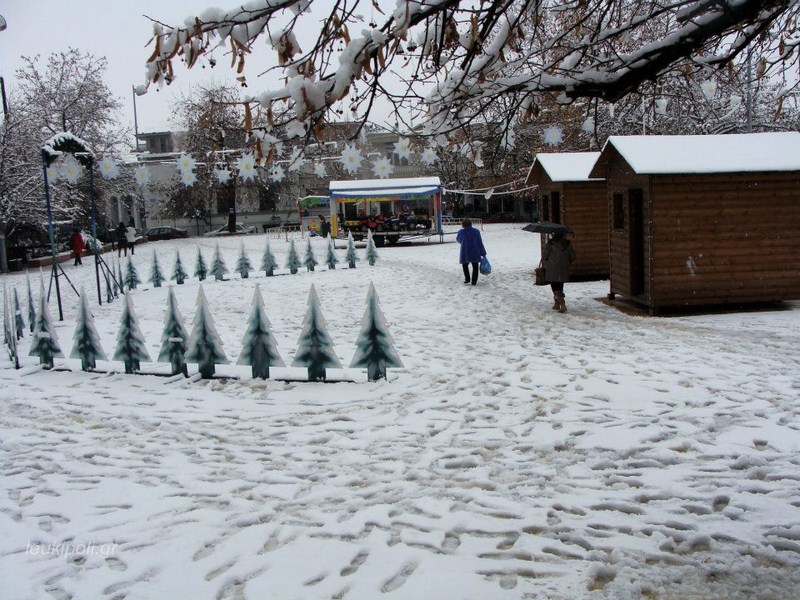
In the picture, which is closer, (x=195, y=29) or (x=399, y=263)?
(x=195, y=29)

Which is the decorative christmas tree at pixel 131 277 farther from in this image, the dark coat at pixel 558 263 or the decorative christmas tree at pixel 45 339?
the dark coat at pixel 558 263

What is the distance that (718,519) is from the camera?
4641mm

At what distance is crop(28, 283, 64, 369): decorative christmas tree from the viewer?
10008 mm

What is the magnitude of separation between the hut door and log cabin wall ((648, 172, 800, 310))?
93 cm

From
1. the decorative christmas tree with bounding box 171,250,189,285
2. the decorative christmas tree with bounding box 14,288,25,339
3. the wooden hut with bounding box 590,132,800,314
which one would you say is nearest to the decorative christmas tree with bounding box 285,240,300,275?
the decorative christmas tree with bounding box 171,250,189,285

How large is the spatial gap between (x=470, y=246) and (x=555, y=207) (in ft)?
9.15

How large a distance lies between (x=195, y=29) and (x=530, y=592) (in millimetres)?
3261

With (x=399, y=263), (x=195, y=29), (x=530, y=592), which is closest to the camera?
(x=195, y=29)

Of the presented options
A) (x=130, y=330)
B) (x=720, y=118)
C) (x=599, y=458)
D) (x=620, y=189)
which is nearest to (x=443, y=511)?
(x=599, y=458)

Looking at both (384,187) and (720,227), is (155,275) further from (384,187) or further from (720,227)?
(384,187)

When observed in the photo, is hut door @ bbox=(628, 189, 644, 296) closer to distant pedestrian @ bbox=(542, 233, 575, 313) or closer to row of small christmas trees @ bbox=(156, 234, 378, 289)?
distant pedestrian @ bbox=(542, 233, 575, 313)

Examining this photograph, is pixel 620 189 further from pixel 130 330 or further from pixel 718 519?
pixel 718 519

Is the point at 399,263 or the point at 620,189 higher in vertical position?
the point at 620,189

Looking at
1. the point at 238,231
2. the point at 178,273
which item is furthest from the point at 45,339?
the point at 238,231
